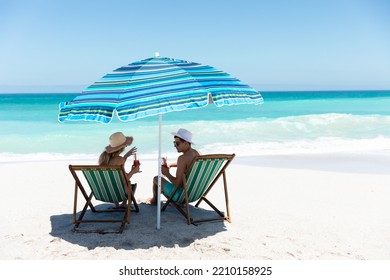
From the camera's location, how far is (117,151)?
490 cm

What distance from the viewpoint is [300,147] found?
1382 cm

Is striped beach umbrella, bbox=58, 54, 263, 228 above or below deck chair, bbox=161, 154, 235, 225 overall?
above

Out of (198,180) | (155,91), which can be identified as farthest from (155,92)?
(198,180)

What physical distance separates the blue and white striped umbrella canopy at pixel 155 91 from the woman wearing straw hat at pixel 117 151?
1.94ft

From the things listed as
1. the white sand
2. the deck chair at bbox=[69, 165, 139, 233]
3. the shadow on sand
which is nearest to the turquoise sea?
the white sand

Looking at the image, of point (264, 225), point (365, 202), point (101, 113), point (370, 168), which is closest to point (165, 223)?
point (264, 225)

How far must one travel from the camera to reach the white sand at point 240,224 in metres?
4.16

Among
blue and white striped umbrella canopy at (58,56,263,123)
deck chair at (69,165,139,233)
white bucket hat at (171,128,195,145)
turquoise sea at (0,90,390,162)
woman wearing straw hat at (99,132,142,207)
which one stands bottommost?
turquoise sea at (0,90,390,162)

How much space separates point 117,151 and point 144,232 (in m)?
0.91

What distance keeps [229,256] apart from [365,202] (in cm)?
277

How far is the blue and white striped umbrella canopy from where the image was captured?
3805 mm

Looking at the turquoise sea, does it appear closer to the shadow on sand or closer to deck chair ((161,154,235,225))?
the shadow on sand

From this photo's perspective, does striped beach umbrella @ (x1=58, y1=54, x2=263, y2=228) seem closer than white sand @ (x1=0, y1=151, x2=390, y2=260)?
Yes

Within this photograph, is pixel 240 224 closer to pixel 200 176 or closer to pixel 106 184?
pixel 200 176
